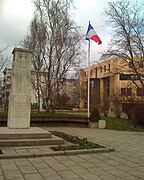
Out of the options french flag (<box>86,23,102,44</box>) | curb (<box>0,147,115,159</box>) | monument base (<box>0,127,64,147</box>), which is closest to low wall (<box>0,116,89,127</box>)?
french flag (<box>86,23,102,44</box>)

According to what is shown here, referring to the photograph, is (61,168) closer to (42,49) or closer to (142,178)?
(142,178)

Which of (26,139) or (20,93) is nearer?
(26,139)

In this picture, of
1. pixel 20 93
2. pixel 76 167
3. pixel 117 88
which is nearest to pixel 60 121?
pixel 20 93

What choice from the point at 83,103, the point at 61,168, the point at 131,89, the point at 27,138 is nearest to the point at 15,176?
the point at 61,168

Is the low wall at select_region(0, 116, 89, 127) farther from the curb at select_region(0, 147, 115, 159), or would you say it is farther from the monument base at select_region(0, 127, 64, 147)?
the curb at select_region(0, 147, 115, 159)

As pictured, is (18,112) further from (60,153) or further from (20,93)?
(60,153)

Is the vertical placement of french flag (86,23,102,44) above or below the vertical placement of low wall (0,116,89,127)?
above

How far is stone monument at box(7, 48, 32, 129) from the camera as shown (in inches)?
524

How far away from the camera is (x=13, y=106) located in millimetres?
13352

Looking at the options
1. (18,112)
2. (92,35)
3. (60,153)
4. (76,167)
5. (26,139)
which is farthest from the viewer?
(92,35)

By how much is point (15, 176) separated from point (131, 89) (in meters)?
30.2

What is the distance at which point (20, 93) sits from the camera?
13578 millimetres

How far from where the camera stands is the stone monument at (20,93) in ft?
43.7

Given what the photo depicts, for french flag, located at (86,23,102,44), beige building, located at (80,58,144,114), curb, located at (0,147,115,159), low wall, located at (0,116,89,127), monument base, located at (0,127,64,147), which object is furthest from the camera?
beige building, located at (80,58,144,114)
